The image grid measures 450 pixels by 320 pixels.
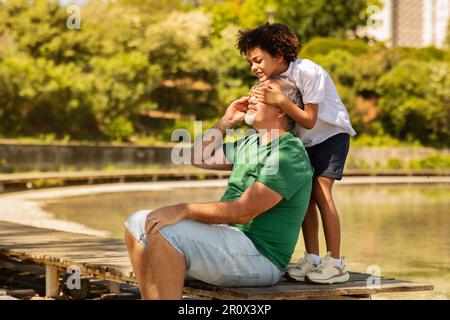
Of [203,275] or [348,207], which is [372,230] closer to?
[348,207]

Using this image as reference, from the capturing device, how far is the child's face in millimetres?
5484

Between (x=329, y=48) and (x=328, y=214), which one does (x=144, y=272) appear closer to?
(x=328, y=214)

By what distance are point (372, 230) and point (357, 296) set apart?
10.2m

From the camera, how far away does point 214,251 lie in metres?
4.97

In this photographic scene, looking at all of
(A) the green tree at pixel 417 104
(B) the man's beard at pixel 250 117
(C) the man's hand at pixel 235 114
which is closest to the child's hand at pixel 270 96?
(B) the man's beard at pixel 250 117

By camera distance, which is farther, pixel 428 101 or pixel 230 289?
pixel 428 101

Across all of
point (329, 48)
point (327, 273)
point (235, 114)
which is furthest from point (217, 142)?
point (329, 48)

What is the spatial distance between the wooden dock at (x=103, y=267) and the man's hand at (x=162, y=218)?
0.52m

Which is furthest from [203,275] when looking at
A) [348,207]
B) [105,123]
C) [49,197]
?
[105,123]

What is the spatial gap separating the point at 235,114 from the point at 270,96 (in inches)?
18.7

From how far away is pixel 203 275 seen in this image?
507cm

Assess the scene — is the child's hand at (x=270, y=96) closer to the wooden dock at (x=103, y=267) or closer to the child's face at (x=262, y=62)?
the child's face at (x=262, y=62)

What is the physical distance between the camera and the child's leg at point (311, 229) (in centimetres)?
592
